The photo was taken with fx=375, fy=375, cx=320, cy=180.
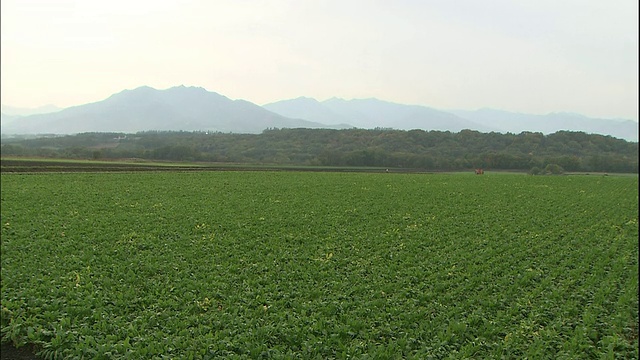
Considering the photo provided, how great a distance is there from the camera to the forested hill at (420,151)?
3632 inches

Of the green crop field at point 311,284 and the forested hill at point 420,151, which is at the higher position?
the forested hill at point 420,151

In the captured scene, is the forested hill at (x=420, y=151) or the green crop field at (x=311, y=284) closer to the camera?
the green crop field at (x=311, y=284)

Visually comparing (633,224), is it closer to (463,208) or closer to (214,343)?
(463,208)

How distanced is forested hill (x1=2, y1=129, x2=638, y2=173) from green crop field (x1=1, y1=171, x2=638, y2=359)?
8232 centimetres

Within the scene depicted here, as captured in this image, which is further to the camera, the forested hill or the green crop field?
the forested hill

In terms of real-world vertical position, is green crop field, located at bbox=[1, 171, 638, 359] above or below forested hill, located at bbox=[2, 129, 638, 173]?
below

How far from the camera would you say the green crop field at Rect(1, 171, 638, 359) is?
841 centimetres

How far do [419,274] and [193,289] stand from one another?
7284mm

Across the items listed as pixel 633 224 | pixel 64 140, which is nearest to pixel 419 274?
pixel 633 224

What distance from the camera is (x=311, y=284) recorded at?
11734 mm

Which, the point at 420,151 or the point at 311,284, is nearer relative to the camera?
the point at 311,284

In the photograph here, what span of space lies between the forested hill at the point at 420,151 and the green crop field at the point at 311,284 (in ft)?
270

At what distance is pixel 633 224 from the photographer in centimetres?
2247

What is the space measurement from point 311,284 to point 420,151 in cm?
10780
